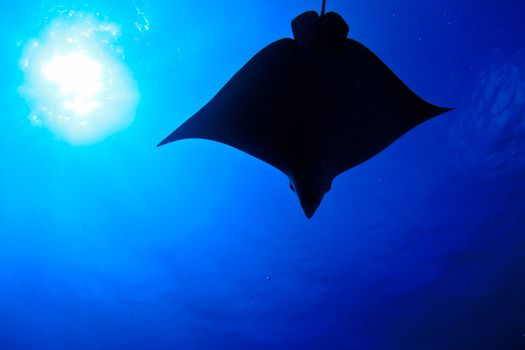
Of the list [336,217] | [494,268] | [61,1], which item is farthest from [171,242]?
[494,268]

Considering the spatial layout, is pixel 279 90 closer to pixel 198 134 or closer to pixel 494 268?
pixel 198 134

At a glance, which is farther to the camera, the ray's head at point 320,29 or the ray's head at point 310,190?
the ray's head at point 310,190

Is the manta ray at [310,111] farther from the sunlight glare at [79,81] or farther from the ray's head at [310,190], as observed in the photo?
the sunlight glare at [79,81]

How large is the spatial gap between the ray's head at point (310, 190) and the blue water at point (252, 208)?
17.2 ft

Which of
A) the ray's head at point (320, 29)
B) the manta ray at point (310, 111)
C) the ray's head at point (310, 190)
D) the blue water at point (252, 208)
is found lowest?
the ray's head at point (310, 190)

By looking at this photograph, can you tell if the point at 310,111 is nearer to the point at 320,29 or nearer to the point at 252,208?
the point at 320,29

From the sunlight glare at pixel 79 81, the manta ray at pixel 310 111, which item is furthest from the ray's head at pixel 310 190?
the sunlight glare at pixel 79 81

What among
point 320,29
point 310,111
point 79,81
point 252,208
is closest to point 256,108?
point 310,111

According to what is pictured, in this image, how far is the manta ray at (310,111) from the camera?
3023 mm

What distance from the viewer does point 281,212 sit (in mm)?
12445

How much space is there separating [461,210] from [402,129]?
1332 cm

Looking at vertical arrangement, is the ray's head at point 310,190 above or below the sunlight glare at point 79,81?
below

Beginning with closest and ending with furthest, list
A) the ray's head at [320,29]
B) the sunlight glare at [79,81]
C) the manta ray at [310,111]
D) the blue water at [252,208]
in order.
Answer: the ray's head at [320,29]
the manta ray at [310,111]
the sunlight glare at [79,81]
the blue water at [252,208]

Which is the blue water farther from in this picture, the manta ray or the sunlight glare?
the manta ray
